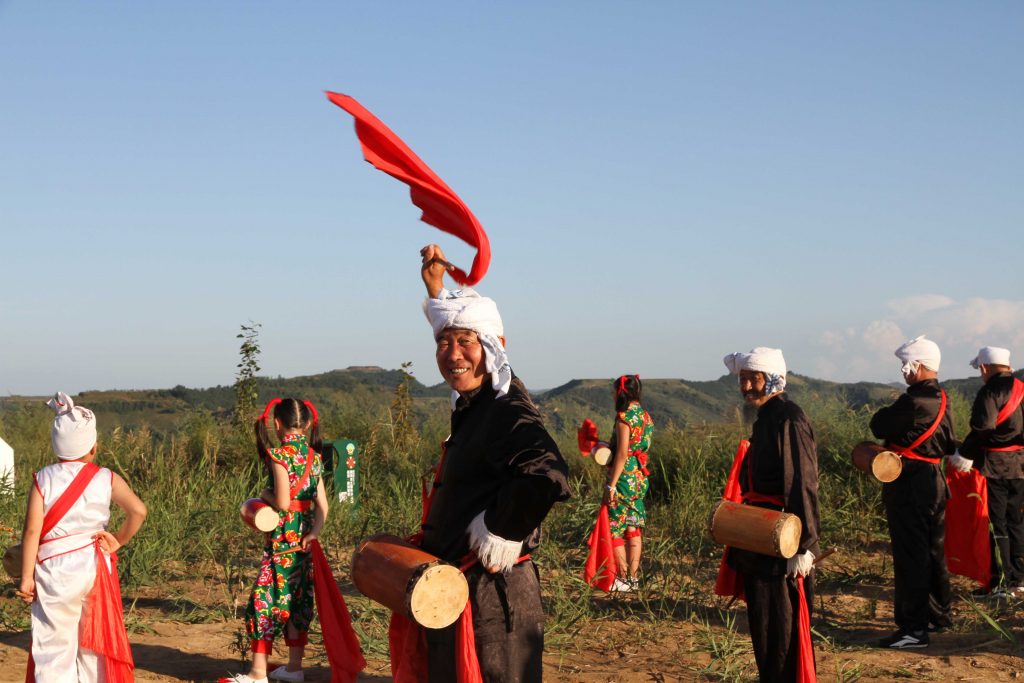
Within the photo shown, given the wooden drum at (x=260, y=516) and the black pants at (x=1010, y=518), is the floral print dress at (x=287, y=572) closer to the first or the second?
the wooden drum at (x=260, y=516)

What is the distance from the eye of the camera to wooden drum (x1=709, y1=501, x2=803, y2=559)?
173 inches

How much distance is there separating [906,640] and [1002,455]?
6.74 ft

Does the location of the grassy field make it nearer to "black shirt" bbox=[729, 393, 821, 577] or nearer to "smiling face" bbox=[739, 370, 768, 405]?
"black shirt" bbox=[729, 393, 821, 577]

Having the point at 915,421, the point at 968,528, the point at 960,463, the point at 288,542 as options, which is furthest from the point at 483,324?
the point at 968,528

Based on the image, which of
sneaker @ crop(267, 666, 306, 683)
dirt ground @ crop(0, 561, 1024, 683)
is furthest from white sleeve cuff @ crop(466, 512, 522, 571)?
sneaker @ crop(267, 666, 306, 683)

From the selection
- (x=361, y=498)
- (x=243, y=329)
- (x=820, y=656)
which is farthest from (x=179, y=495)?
(x=820, y=656)

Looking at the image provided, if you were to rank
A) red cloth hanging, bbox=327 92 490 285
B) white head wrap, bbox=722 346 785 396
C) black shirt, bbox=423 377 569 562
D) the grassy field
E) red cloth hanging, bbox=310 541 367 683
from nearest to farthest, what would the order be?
black shirt, bbox=423 377 569 562 → red cloth hanging, bbox=327 92 490 285 → white head wrap, bbox=722 346 785 396 → red cloth hanging, bbox=310 541 367 683 → the grassy field

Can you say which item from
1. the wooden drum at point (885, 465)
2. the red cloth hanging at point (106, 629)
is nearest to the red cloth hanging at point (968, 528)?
the wooden drum at point (885, 465)

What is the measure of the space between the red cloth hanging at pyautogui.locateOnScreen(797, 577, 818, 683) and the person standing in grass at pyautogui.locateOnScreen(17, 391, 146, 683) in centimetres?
287

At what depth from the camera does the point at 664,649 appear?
6.13 metres

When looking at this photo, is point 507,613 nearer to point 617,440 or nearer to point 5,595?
point 617,440

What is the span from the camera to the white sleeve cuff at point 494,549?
310 cm

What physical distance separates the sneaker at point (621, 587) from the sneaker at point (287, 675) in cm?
259

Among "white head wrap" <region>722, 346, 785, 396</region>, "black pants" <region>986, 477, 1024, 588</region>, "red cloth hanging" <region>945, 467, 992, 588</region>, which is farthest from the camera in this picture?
"black pants" <region>986, 477, 1024, 588</region>
